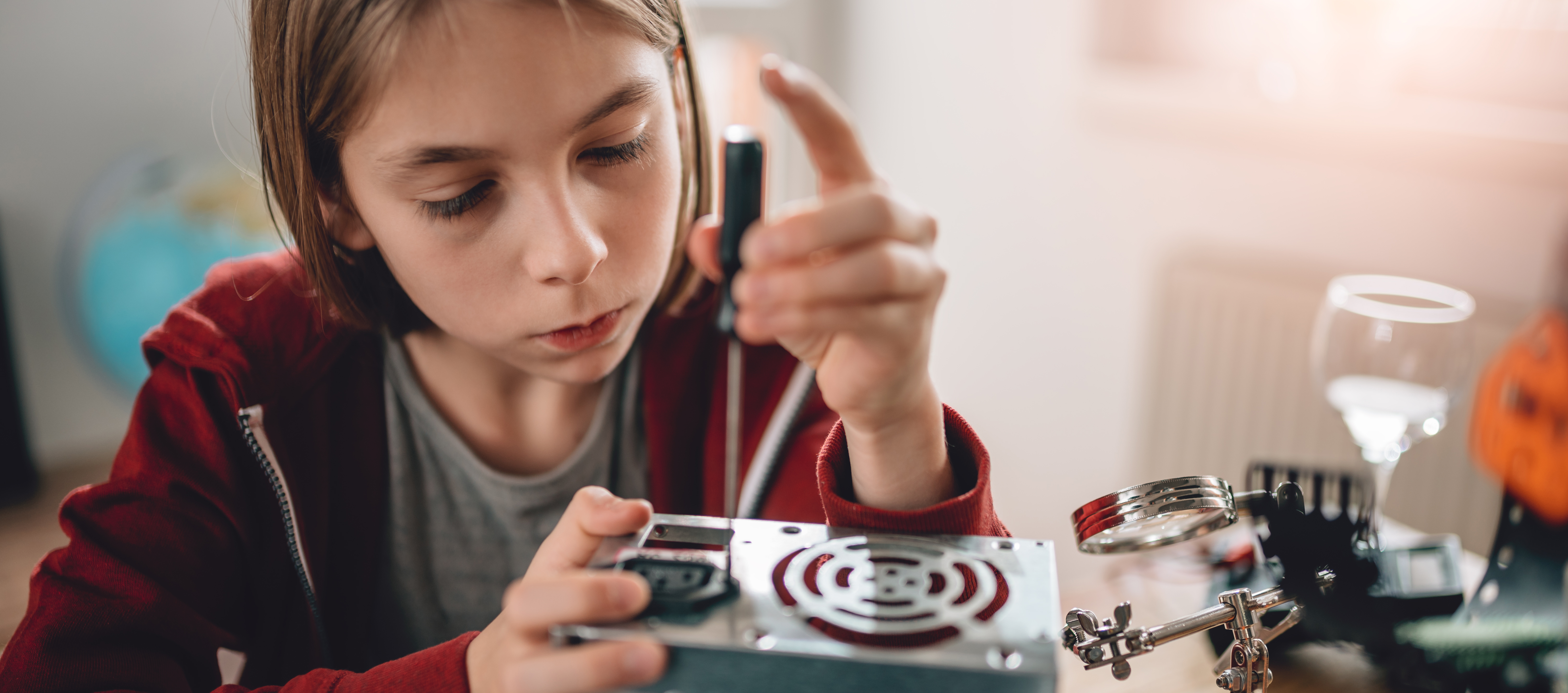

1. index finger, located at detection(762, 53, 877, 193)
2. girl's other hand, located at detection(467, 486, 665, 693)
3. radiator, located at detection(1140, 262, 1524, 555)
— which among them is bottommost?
radiator, located at detection(1140, 262, 1524, 555)

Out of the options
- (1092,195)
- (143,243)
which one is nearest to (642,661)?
(1092,195)

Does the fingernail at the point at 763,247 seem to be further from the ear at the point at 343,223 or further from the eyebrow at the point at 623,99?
the ear at the point at 343,223

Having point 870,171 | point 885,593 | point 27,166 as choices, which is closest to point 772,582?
point 885,593

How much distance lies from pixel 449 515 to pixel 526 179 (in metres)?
0.41

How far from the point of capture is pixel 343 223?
774 mm

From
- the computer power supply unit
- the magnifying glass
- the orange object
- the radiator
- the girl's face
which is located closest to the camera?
the computer power supply unit

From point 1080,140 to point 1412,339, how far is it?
1.09 m

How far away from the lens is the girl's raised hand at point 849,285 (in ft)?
1.43

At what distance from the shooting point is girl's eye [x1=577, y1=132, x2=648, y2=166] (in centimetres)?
67

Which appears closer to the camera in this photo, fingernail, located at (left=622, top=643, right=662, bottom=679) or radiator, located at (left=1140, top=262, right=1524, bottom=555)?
fingernail, located at (left=622, top=643, right=662, bottom=679)

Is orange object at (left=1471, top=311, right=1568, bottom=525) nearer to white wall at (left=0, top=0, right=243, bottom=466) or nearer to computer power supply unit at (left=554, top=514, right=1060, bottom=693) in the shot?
computer power supply unit at (left=554, top=514, right=1060, bottom=693)

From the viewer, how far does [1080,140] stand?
1.89 metres

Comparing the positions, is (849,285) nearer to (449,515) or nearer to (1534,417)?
(449,515)

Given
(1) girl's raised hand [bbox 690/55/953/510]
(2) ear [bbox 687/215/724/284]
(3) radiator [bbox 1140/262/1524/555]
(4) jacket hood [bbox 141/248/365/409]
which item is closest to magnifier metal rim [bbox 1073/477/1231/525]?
(1) girl's raised hand [bbox 690/55/953/510]
